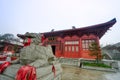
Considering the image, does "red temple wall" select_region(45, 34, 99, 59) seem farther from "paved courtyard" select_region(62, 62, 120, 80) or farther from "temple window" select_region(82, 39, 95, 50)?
"paved courtyard" select_region(62, 62, 120, 80)

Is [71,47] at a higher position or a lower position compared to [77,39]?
lower

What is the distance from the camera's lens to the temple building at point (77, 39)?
35.8ft

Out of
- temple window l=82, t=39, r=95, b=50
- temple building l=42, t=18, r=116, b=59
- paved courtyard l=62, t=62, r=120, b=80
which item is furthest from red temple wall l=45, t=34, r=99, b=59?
paved courtyard l=62, t=62, r=120, b=80

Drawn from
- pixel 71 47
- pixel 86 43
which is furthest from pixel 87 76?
pixel 71 47

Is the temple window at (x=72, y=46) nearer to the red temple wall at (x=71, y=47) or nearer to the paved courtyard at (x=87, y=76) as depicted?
the red temple wall at (x=71, y=47)

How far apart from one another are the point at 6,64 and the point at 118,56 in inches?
992

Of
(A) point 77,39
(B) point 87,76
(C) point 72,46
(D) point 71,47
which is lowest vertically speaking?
(B) point 87,76

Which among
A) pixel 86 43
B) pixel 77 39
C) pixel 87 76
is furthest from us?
pixel 77 39

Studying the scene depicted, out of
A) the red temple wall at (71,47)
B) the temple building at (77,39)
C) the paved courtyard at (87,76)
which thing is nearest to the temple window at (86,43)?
the temple building at (77,39)

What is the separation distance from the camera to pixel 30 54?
2.47 meters

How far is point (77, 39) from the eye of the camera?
11.8 m

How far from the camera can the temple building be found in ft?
35.8

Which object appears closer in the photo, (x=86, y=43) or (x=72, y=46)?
(x=86, y=43)

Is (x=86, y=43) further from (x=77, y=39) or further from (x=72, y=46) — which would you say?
(x=72, y=46)
